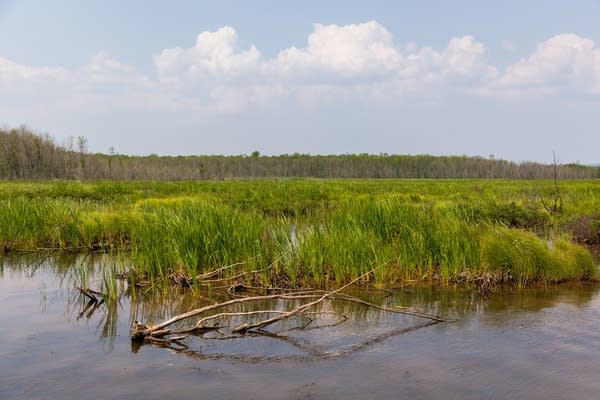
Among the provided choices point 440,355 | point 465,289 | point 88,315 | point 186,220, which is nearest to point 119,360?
point 88,315

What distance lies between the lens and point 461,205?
14.3 m

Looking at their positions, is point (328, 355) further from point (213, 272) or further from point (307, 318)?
point (213, 272)

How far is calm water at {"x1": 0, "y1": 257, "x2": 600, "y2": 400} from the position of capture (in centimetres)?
455

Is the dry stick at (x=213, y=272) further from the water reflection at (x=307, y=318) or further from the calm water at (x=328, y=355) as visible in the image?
the calm water at (x=328, y=355)

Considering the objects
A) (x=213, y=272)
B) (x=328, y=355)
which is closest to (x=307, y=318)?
(x=328, y=355)

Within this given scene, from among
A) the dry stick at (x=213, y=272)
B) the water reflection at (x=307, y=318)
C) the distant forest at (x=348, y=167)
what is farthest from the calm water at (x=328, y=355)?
the distant forest at (x=348, y=167)

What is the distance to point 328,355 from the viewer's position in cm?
535

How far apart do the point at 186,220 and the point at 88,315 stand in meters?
2.41

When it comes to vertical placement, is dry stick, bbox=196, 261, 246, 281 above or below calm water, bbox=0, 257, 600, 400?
above

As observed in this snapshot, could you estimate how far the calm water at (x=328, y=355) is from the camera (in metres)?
4.55

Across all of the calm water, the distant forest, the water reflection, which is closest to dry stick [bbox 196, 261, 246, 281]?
the water reflection

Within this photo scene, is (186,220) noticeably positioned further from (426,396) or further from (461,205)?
(461,205)

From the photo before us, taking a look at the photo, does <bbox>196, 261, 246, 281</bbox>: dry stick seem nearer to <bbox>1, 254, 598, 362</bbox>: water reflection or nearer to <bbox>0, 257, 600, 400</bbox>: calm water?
<bbox>1, 254, 598, 362</bbox>: water reflection

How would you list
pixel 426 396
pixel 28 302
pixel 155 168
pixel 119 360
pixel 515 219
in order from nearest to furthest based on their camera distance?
pixel 426 396 < pixel 119 360 < pixel 28 302 < pixel 515 219 < pixel 155 168
